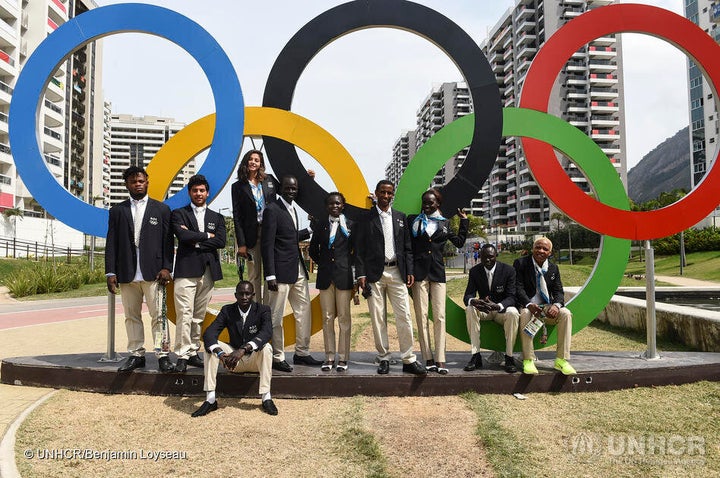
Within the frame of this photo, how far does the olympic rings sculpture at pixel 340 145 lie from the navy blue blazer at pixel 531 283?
745 millimetres

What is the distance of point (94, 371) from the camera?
17.2 ft

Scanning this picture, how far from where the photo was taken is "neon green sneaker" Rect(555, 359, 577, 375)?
5.10 m

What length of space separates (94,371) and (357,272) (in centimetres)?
309

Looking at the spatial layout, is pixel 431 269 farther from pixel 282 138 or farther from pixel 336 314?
pixel 282 138

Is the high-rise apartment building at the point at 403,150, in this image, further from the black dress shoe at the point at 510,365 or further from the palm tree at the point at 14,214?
the black dress shoe at the point at 510,365

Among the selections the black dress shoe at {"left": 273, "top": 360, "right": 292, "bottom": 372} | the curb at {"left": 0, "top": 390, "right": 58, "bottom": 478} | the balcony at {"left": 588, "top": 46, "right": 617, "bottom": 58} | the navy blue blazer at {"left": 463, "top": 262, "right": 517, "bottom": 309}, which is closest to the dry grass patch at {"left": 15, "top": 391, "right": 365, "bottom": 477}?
the curb at {"left": 0, "top": 390, "right": 58, "bottom": 478}

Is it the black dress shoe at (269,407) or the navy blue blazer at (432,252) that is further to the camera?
the navy blue blazer at (432,252)

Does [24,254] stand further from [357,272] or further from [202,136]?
[357,272]

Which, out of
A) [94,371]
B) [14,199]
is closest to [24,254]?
[14,199]

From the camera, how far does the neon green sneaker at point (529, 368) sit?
16.7 feet

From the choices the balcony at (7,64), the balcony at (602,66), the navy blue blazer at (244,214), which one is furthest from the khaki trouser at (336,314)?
the balcony at (602,66)

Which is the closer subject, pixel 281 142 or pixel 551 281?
pixel 551 281

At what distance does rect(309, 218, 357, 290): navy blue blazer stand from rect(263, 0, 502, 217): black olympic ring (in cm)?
108

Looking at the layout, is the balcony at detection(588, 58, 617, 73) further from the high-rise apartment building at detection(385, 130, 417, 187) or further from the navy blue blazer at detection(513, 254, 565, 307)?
the navy blue blazer at detection(513, 254, 565, 307)
